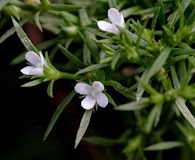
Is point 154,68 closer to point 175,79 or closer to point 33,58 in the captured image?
point 175,79

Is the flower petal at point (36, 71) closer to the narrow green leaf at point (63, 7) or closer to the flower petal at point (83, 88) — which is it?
the flower petal at point (83, 88)

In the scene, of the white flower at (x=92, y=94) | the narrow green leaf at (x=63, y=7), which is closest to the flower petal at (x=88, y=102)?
the white flower at (x=92, y=94)

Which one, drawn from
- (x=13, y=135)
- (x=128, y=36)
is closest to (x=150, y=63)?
(x=128, y=36)

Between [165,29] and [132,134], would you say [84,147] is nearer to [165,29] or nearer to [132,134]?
[132,134]

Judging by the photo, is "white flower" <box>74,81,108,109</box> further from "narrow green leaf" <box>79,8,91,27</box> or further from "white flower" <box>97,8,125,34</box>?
"narrow green leaf" <box>79,8,91,27</box>

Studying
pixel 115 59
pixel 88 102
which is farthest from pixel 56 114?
pixel 115 59

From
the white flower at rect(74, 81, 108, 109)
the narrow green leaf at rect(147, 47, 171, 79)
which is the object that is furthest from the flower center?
the narrow green leaf at rect(147, 47, 171, 79)
